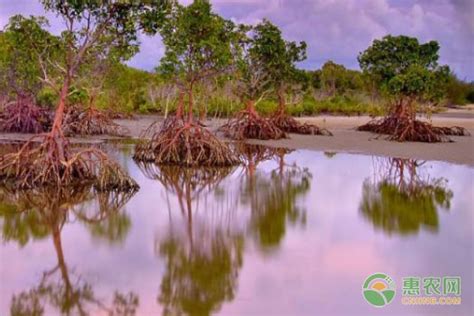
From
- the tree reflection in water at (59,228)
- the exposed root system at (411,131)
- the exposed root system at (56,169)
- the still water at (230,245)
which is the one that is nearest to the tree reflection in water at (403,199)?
the still water at (230,245)

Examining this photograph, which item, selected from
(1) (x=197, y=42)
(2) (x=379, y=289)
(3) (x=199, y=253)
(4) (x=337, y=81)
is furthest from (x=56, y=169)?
(4) (x=337, y=81)

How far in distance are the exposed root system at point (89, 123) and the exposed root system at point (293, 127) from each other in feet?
19.5

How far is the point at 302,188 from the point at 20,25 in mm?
6226

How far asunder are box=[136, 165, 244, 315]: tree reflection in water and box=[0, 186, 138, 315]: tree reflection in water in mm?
497

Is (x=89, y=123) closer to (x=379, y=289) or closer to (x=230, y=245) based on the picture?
(x=230, y=245)

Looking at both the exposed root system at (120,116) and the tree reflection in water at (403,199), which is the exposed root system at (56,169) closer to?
the tree reflection in water at (403,199)

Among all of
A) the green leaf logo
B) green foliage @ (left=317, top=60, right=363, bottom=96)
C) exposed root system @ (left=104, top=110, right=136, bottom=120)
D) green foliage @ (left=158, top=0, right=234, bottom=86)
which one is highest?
green foliage @ (left=317, top=60, right=363, bottom=96)

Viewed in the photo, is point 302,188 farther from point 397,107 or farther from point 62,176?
point 397,107

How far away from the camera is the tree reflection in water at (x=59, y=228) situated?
5828 mm

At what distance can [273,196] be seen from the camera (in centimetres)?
1175

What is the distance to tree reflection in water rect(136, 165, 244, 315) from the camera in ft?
19.6

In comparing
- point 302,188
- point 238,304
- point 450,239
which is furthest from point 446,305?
point 302,188

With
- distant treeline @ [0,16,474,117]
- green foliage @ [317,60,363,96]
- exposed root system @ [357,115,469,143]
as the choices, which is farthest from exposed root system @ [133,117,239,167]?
green foliage @ [317,60,363,96]

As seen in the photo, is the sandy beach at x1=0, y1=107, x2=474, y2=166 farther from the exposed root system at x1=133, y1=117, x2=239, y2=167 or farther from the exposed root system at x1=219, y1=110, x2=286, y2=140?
the exposed root system at x1=133, y1=117, x2=239, y2=167
